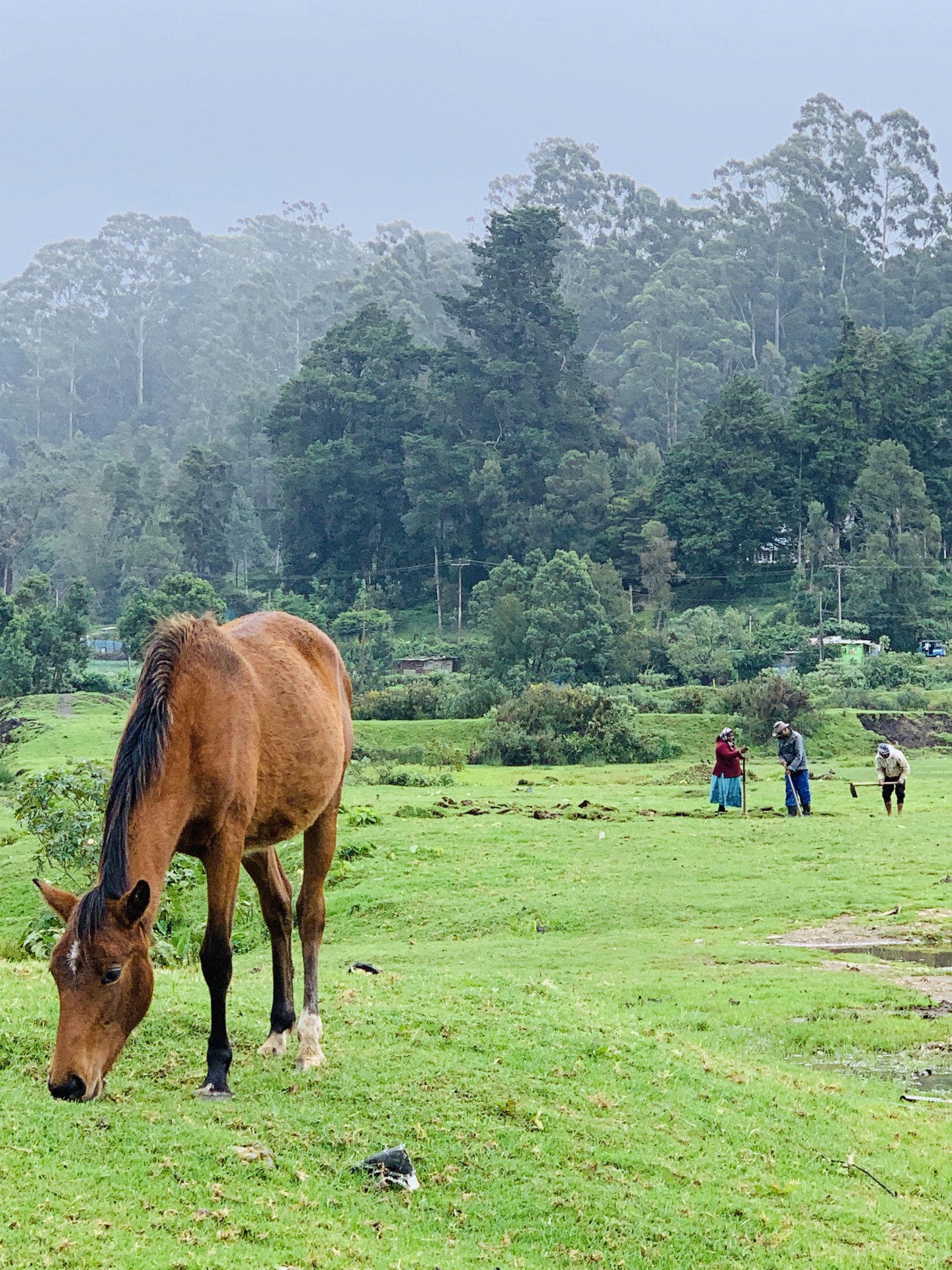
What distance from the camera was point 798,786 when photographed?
80.6 ft

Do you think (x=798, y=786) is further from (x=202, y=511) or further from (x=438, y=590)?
(x=202, y=511)

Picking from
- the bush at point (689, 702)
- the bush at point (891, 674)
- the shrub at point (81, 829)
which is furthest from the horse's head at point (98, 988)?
the bush at point (891, 674)

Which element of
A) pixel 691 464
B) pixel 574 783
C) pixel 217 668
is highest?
pixel 691 464

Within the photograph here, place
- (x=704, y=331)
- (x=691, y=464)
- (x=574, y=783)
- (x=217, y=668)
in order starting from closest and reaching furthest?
1. (x=217, y=668)
2. (x=574, y=783)
3. (x=691, y=464)
4. (x=704, y=331)

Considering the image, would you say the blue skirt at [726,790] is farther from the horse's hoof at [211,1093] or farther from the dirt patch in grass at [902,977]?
the horse's hoof at [211,1093]

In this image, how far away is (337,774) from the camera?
28.6ft

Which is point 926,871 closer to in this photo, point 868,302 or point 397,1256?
point 397,1256

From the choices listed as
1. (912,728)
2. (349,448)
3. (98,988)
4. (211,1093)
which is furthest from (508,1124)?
(349,448)

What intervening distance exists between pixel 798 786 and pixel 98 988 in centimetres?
1975

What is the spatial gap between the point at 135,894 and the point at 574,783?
26.8 m

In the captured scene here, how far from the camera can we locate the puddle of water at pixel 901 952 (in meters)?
14.2

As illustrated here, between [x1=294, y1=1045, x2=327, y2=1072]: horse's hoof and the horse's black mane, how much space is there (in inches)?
72.1

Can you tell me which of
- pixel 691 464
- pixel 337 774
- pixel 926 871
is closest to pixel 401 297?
pixel 691 464

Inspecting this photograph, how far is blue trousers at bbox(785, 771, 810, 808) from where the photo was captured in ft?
80.4
